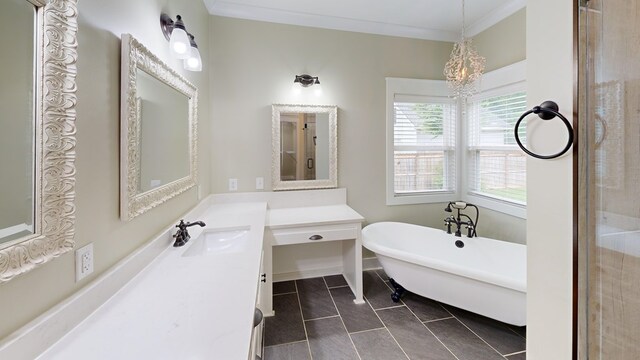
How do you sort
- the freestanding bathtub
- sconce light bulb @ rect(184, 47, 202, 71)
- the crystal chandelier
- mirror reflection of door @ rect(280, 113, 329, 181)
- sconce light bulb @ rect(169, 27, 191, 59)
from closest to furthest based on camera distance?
sconce light bulb @ rect(169, 27, 191, 59) < sconce light bulb @ rect(184, 47, 202, 71) < the freestanding bathtub < the crystal chandelier < mirror reflection of door @ rect(280, 113, 329, 181)

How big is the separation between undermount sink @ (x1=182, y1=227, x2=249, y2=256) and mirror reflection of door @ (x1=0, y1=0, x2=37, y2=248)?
3.26ft

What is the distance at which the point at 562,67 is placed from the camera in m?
0.68

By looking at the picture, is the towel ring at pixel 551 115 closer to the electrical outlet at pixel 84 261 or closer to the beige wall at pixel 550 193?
the beige wall at pixel 550 193

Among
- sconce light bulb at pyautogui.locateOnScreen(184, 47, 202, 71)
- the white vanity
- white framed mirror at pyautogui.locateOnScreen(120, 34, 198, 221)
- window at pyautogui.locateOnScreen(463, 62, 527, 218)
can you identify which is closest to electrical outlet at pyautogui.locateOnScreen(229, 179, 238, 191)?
white framed mirror at pyautogui.locateOnScreen(120, 34, 198, 221)

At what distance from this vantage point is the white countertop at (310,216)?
2.22 meters

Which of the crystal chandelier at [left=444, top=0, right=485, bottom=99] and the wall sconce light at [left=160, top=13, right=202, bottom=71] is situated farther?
the crystal chandelier at [left=444, top=0, right=485, bottom=99]

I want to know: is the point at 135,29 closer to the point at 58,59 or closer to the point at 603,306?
the point at 58,59

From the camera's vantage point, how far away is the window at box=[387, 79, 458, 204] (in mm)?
2982

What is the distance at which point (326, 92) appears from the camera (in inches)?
108

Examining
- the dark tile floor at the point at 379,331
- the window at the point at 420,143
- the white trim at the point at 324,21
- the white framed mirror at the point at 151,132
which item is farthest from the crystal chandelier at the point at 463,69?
the white framed mirror at the point at 151,132

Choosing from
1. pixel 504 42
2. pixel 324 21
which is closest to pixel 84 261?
pixel 324 21

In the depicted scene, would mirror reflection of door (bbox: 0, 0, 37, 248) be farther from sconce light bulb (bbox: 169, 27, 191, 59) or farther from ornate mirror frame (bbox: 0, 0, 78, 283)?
sconce light bulb (bbox: 169, 27, 191, 59)

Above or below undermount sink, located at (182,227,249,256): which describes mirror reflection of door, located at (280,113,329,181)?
above

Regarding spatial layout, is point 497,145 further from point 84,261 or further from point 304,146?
point 84,261
